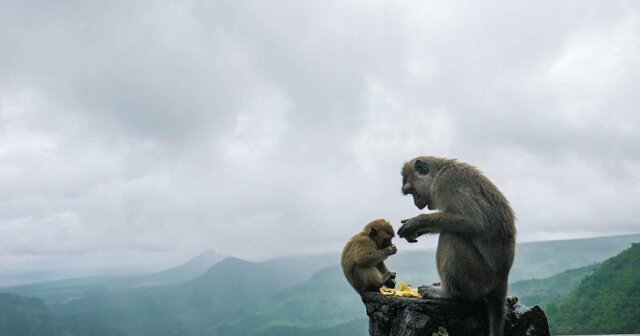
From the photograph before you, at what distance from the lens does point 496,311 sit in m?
8.17

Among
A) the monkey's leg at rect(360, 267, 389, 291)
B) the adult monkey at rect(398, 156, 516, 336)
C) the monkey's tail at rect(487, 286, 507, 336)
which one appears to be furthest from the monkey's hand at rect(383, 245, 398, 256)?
the monkey's tail at rect(487, 286, 507, 336)

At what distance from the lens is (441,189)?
8109mm

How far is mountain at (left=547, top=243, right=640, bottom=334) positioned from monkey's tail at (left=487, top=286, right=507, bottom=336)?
3836cm

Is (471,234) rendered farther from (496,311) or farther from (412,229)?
(496,311)

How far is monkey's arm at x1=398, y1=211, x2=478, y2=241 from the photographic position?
7.62m

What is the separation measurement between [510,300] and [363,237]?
2.74 metres

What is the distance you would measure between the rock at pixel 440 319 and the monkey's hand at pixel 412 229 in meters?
1.06

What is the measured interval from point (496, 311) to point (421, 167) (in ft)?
8.00

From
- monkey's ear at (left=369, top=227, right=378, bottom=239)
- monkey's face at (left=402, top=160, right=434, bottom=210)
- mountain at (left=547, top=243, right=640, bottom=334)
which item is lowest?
mountain at (left=547, top=243, right=640, bottom=334)

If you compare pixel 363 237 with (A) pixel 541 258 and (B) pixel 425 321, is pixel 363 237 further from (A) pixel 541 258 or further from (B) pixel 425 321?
(A) pixel 541 258

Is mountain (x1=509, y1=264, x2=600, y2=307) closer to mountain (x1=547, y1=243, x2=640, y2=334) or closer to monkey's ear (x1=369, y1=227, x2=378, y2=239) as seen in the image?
mountain (x1=547, y1=243, x2=640, y2=334)

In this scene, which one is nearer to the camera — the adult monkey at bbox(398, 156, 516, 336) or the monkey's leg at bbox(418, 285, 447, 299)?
the adult monkey at bbox(398, 156, 516, 336)

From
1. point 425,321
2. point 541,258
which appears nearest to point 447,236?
point 425,321

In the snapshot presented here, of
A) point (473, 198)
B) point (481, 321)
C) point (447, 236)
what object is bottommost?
point (481, 321)
